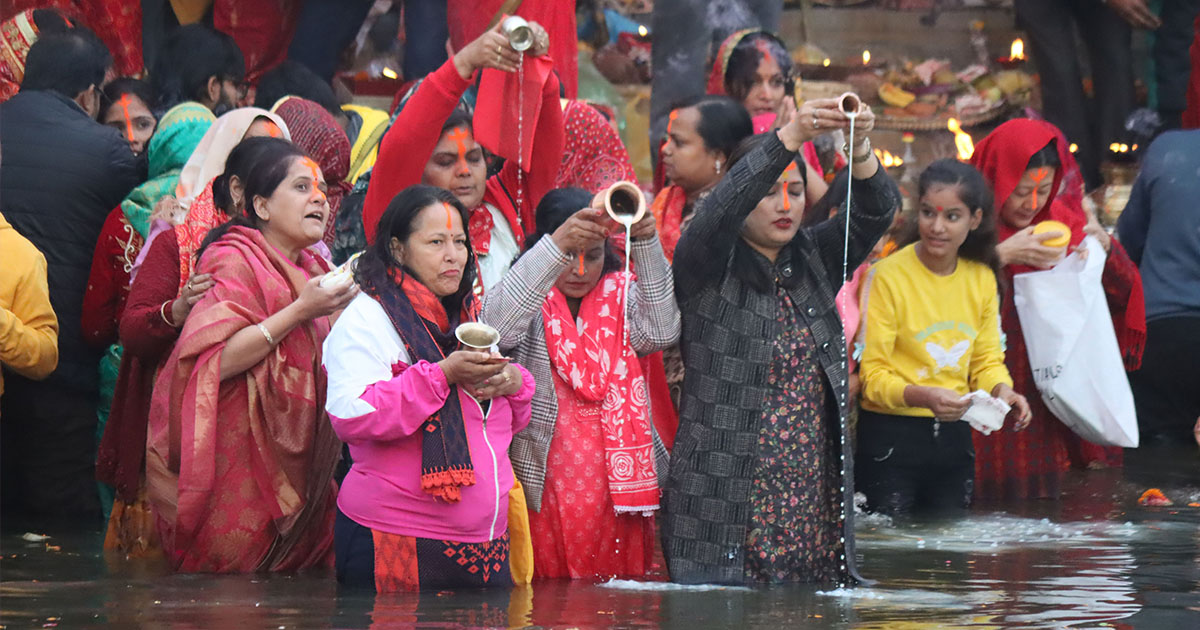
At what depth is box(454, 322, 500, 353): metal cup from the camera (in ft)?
14.9

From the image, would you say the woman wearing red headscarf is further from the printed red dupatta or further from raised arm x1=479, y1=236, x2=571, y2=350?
raised arm x1=479, y1=236, x2=571, y2=350

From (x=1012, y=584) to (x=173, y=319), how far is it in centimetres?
297

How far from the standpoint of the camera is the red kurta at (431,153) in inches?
212

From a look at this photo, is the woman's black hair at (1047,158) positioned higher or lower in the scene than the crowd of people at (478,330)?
higher

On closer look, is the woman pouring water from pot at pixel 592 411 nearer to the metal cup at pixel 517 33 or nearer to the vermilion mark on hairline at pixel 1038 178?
the metal cup at pixel 517 33

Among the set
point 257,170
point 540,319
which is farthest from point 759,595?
point 257,170

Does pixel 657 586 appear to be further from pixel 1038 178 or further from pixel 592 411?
pixel 1038 178

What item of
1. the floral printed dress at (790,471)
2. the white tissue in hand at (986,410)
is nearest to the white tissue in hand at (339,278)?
the floral printed dress at (790,471)

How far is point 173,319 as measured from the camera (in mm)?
5449

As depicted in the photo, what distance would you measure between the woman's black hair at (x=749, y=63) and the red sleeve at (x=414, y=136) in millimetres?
2041

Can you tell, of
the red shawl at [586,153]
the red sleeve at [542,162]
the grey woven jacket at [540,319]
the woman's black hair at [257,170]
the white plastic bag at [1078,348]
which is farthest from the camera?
the white plastic bag at [1078,348]

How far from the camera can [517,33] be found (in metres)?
5.43

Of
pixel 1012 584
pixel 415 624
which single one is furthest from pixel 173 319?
pixel 1012 584

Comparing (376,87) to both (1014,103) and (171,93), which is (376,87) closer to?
(171,93)
